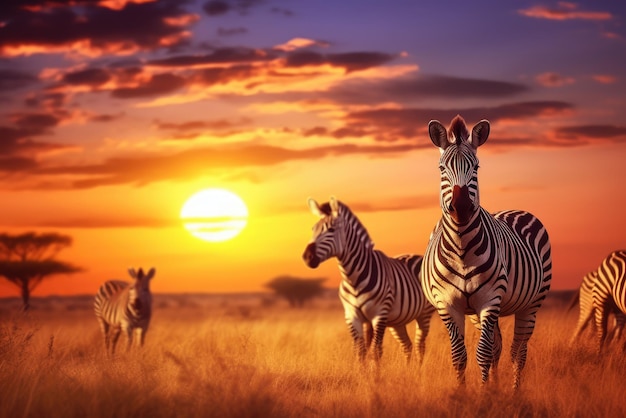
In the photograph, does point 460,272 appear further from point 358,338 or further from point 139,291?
point 139,291

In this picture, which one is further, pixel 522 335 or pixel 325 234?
pixel 325 234

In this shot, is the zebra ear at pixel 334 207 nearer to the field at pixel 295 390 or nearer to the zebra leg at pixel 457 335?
the field at pixel 295 390

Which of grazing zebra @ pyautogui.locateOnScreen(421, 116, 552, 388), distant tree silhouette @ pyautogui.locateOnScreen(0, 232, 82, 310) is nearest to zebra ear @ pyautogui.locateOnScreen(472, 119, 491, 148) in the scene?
grazing zebra @ pyautogui.locateOnScreen(421, 116, 552, 388)

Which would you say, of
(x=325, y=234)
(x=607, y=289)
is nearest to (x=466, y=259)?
(x=325, y=234)

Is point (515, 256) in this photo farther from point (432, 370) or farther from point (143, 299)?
point (143, 299)

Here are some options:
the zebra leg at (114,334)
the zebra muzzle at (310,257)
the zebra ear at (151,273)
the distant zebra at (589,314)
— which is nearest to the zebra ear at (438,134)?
the zebra muzzle at (310,257)

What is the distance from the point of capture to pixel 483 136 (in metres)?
9.20

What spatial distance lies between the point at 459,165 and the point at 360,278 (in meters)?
4.61

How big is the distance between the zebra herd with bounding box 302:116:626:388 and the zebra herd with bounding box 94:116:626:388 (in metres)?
0.01

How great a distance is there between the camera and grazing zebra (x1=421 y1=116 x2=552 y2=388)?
862cm

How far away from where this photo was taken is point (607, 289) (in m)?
14.5

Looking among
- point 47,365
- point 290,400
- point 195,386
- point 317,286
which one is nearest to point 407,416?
point 290,400

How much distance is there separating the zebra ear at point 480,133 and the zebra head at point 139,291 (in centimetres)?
1226

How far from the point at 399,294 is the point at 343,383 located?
2.57 meters
